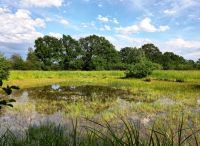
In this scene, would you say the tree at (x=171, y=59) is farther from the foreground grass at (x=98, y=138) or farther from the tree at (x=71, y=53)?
the foreground grass at (x=98, y=138)

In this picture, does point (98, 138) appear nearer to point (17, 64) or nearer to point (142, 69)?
point (142, 69)

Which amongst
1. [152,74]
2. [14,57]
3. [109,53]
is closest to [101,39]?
[109,53]

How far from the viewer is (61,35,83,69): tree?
6612 cm

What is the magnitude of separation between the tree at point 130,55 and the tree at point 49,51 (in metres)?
17.0

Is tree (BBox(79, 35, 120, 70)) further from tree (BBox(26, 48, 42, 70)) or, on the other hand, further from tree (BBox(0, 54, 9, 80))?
tree (BBox(0, 54, 9, 80))

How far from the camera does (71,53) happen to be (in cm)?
6850

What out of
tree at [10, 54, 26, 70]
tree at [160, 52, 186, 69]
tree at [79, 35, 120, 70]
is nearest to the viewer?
tree at [10, 54, 26, 70]

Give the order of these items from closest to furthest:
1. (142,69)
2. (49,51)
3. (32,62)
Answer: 1. (142,69)
2. (32,62)
3. (49,51)

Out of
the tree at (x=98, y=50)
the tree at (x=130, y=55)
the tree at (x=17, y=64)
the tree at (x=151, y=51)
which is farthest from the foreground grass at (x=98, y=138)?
the tree at (x=151, y=51)

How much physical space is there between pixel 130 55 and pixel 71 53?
15.4 meters

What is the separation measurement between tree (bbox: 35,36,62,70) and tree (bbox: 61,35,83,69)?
130 cm

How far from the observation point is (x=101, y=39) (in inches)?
2901

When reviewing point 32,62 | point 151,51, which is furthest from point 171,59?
point 32,62

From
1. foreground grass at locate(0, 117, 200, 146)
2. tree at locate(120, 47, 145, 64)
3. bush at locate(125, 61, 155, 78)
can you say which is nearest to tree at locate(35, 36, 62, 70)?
tree at locate(120, 47, 145, 64)
